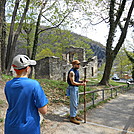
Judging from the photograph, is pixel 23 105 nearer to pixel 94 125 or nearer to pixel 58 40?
pixel 94 125

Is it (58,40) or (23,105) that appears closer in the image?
(23,105)

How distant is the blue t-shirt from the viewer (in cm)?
173

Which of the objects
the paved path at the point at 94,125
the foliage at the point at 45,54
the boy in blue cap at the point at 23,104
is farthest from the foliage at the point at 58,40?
the boy in blue cap at the point at 23,104

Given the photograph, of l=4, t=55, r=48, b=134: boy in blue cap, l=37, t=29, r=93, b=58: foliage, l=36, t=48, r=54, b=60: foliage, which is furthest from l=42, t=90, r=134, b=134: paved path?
l=36, t=48, r=54, b=60: foliage

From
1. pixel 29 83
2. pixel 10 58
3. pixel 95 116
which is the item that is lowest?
pixel 95 116

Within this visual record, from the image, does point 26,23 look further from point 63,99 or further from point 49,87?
point 63,99

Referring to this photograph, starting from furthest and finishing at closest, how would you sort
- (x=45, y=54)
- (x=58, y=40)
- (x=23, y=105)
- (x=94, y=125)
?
1. (x=45, y=54)
2. (x=58, y=40)
3. (x=94, y=125)
4. (x=23, y=105)

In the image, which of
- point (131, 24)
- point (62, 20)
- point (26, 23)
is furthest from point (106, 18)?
point (26, 23)

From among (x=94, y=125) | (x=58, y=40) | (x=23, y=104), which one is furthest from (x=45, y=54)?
(x=23, y=104)

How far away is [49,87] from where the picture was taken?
729cm

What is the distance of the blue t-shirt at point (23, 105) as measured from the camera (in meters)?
1.73

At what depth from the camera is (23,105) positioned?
5.75ft

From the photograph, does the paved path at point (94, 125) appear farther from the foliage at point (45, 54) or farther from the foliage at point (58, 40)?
the foliage at point (45, 54)

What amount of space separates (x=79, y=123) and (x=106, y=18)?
10795 mm
